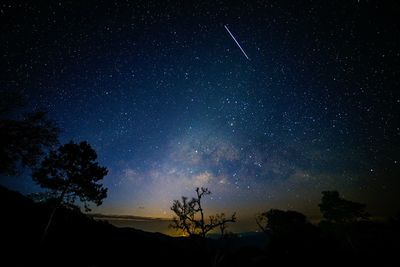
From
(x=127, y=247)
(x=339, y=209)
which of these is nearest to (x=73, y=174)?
(x=127, y=247)

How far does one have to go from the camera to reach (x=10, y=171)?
54.6ft

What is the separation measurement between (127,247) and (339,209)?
38.6 meters

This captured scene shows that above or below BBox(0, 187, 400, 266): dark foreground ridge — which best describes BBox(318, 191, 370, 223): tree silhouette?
above

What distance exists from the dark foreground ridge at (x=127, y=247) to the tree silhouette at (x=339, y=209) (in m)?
1.65

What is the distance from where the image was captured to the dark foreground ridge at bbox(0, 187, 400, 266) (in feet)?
67.6

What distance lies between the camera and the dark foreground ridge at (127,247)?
67.6 feet

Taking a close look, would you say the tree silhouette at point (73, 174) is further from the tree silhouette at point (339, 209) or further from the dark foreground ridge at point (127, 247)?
the tree silhouette at point (339, 209)

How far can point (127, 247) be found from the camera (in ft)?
120

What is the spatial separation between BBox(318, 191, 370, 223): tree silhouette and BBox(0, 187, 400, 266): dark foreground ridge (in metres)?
1.65

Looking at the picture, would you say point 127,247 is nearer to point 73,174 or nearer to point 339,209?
point 73,174

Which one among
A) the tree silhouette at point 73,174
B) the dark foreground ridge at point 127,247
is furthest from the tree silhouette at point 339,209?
the tree silhouette at point 73,174

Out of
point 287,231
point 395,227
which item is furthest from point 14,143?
point 395,227

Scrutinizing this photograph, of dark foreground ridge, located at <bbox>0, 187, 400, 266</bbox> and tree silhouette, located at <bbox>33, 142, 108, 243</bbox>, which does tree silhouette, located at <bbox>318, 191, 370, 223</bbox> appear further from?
tree silhouette, located at <bbox>33, 142, 108, 243</bbox>

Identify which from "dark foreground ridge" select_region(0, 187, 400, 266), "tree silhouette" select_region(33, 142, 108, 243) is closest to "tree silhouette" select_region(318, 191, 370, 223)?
"dark foreground ridge" select_region(0, 187, 400, 266)
